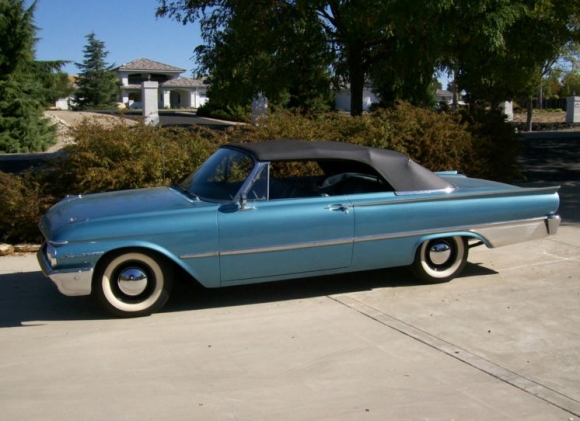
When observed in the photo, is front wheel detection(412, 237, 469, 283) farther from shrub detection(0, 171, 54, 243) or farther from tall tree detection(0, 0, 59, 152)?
tall tree detection(0, 0, 59, 152)

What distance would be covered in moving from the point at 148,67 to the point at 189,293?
69966 millimetres

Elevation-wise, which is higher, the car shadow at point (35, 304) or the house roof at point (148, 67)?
the house roof at point (148, 67)

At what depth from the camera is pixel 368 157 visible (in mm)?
6520

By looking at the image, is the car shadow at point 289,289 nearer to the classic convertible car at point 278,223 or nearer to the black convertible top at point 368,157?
the classic convertible car at point 278,223

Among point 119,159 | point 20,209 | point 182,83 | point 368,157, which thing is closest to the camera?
point 368,157

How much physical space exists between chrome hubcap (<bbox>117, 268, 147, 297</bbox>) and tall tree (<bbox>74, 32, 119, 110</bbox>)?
2090 inches

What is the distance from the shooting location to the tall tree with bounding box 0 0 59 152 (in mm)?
26172

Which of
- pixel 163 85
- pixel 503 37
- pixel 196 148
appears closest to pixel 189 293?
pixel 196 148

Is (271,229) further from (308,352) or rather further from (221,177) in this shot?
(308,352)

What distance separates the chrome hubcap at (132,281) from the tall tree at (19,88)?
72.7ft

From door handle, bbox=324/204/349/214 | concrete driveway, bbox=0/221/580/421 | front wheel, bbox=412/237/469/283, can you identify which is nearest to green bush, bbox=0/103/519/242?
concrete driveway, bbox=0/221/580/421

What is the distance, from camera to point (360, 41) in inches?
555

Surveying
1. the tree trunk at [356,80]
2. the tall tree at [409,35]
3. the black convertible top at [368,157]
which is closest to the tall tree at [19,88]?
the tall tree at [409,35]

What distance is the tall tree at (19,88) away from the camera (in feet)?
85.9
